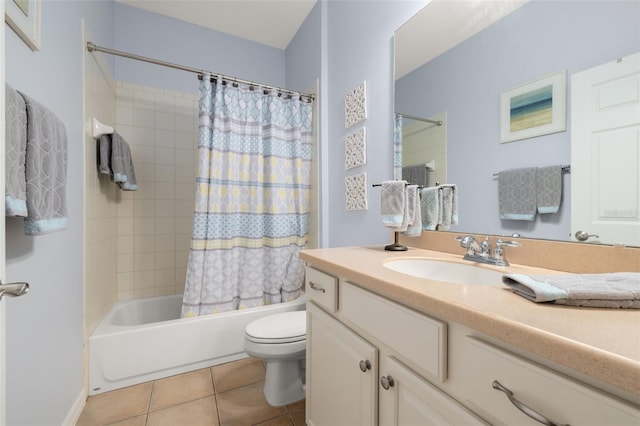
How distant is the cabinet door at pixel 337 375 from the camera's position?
0.79m

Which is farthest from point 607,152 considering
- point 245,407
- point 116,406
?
point 116,406

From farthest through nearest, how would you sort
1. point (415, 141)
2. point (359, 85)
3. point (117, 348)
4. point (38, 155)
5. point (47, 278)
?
point (359, 85) → point (117, 348) → point (415, 141) → point (47, 278) → point (38, 155)

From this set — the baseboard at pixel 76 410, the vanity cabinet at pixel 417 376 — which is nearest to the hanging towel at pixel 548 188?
the vanity cabinet at pixel 417 376

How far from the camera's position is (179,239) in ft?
7.80

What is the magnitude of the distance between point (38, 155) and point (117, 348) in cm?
119

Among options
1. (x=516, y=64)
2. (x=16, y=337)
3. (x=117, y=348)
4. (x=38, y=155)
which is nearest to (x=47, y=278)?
(x=16, y=337)

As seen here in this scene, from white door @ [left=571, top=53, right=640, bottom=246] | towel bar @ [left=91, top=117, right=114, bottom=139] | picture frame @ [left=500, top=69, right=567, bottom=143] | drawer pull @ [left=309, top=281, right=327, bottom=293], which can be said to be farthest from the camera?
towel bar @ [left=91, top=117, right=114, bottom=139]

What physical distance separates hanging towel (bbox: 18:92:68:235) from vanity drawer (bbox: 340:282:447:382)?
3.29ft

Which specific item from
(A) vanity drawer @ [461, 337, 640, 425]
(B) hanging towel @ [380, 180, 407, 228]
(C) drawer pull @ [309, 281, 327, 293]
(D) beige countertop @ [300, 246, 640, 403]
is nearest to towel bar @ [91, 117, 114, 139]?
(C) drawer pull @ [309, 281, 327, 293]

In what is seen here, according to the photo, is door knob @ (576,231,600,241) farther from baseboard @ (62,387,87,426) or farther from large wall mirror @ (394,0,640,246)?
baseboard @ (62,387,87,426)

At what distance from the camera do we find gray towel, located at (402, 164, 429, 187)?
→ 1.29m

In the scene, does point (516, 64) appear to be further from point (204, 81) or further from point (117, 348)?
point (117, 348)

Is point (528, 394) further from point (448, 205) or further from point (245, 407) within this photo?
point (245, 407)

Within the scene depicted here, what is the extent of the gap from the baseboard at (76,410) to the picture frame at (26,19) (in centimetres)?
155
